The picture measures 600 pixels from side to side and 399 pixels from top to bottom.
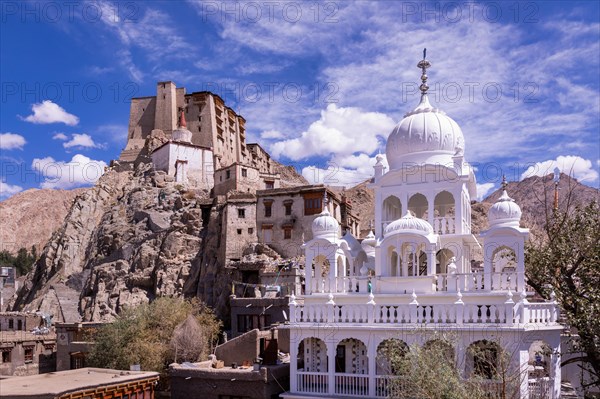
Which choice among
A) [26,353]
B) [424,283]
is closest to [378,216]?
[424,283]

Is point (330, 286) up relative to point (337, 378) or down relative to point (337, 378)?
up

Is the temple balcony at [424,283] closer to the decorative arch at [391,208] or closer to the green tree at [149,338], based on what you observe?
the decorative arch at [391,208]

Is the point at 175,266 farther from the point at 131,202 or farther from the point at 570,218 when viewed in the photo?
the point at 570,218

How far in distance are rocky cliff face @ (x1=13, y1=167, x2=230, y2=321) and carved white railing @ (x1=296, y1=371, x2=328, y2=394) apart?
2616 centimetres

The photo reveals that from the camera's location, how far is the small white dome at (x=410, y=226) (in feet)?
72.3

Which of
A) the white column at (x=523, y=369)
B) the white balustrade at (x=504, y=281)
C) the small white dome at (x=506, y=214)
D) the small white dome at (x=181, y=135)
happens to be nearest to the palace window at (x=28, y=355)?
the small white dome at (x=181, y=135)

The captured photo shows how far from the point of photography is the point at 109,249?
6275 cm

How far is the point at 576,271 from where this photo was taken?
821 inches

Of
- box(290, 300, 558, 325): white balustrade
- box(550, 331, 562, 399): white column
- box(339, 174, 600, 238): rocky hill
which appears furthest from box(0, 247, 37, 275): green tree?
box(550, 331, 562, 399): white column

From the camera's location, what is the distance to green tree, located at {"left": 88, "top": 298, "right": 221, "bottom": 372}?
3309 cm

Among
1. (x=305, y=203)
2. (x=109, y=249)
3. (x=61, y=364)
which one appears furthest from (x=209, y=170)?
(x=61, y=364)

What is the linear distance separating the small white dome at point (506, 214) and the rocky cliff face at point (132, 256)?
31389 millimetres

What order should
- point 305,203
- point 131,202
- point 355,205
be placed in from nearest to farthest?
point 305,203
point 131,202
point 355,205

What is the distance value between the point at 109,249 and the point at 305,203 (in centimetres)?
2448
